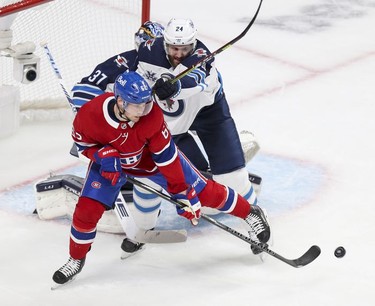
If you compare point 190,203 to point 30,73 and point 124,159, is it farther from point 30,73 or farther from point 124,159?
point 30,73

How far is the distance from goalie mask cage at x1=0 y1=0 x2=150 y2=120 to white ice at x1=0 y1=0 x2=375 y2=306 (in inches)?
9.9

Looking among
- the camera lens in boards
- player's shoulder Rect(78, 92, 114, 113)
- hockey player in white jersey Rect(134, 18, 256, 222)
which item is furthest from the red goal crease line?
player's shoulder Rect(78, 92, 114, 113)

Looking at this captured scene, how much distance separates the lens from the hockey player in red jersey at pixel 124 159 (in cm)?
396

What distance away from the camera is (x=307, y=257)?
14.2 ft

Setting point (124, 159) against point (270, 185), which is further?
point (270, 185)

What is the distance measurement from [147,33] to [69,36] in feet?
4.78

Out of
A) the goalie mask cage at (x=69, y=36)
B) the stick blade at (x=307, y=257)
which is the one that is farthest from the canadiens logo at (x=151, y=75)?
the goalie mask cage at (x=69, y=36)

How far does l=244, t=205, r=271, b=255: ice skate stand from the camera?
4.44m

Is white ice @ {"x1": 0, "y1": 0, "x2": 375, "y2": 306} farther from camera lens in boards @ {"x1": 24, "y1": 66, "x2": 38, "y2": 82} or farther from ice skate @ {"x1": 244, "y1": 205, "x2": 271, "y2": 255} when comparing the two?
camera lens in boards @ {"x1": 24, "y1": 66, "x2": 38, "y2": 82}

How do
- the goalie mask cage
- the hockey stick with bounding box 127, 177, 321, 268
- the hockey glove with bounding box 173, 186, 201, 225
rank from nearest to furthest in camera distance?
the hockey glove with bounding box 173, 186, 201, 225 < the hockey stick with bounding box 127, 177, 321, 268 < the goalie mask cage

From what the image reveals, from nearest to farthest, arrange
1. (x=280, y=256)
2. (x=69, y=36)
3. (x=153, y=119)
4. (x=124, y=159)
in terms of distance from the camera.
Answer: (x=153, y=119)
(x=124, y=159)
(x=280, y=256)
(x=69, y=36)

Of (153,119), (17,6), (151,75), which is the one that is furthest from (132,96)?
(17,6)

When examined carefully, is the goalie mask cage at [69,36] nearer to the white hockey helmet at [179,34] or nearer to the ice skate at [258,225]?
the white hockey helmet at [179,34]

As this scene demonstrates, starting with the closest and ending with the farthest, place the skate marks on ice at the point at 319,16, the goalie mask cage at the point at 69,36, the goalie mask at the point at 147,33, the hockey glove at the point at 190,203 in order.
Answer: the hockey glove at the point at 190,203
the goalie mask at the point at 147,33
the goalie mask cage at the point at 69,36
the skate marks on ice at the point at 319,16
